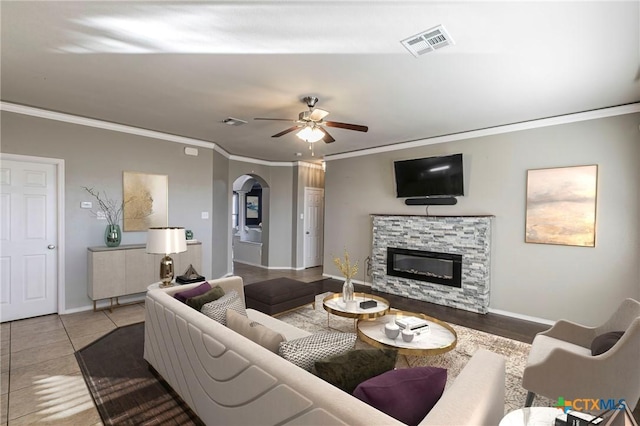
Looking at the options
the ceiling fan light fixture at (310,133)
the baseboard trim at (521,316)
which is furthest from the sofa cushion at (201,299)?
the baseboard trim at (521,316)

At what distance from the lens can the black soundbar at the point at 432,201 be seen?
470 centimetres

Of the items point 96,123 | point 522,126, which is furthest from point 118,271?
point 522,126

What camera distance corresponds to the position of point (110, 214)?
4.35 meters

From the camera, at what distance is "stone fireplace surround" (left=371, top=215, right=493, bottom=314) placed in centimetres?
433

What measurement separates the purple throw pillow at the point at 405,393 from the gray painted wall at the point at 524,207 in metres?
3.63

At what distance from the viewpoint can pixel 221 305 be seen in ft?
7.11

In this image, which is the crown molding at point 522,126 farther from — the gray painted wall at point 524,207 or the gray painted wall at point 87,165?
the gray painted wall at point 87,165

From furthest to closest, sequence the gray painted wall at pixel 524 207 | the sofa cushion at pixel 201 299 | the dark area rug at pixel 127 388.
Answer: the gray painted wall at pixel 524 207 < the sofa cushion at pixel 201 299 < the dark area rug at pixel 127 388

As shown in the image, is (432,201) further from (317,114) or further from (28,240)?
(28,240)

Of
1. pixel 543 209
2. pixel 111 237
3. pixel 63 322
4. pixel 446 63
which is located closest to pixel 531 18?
pixel 446 63

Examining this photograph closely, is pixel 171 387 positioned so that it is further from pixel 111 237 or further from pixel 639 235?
pixel 639 235

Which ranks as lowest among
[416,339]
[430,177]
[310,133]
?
[416,339]

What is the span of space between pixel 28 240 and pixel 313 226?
5268mm

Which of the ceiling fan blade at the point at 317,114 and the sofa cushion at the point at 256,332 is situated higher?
the ceiling fan blade at the point at 317,114
